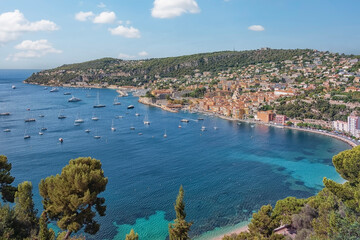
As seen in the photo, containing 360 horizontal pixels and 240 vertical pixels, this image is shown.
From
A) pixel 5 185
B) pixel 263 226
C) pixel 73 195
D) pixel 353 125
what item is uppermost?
pixel 73 195

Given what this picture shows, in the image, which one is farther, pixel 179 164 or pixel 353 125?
pixel 353 125

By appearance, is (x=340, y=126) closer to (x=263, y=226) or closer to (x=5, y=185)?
(x=263, y=226)

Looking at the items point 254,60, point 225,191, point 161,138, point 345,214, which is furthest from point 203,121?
point 254,60

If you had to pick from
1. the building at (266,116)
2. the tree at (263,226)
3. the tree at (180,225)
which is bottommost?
the tree at (263,226)

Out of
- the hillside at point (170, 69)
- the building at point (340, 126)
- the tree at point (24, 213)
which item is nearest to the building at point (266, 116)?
the building at point (340, 126)

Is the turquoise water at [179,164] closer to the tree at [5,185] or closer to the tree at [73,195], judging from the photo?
the tree at [5,185]

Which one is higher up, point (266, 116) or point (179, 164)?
point (266, 116)

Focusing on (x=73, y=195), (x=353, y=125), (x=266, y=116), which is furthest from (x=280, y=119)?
(x=73, y=195)

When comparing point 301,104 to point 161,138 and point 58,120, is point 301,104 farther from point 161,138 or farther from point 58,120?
point 58,120
